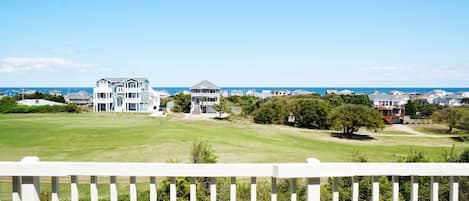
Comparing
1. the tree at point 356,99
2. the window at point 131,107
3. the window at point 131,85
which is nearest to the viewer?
the window at point 131,85

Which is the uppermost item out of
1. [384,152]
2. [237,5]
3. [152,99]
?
[237,5]

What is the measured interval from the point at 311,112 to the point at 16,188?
25.0 metres

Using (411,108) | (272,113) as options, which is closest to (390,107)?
(411,108)

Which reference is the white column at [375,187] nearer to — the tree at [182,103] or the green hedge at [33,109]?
the green hedge at [33,109]

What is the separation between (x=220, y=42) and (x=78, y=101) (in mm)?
14334

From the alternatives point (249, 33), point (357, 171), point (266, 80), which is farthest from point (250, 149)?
point (266, 80)

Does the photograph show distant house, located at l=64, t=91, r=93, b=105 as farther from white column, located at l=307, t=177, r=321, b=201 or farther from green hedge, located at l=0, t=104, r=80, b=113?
white column, located at l=307, t=177, r=321, b=201

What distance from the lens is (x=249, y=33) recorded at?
28.2m

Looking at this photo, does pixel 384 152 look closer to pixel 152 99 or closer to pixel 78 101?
pixel 152 99

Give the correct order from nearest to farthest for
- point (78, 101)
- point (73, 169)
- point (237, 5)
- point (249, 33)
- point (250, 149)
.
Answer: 1. point (73, 169)
2. point (237, 5)
3. point (250, 149)
4. point (249, 33)
5. point (78, 101)

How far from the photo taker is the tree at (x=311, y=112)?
25462 millimetres

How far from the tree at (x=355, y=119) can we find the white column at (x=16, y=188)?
22763 millimetres

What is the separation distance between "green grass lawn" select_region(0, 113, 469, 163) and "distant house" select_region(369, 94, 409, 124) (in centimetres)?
768

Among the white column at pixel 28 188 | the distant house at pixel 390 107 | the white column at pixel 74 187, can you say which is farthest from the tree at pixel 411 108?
the white column at pixel 28 188
